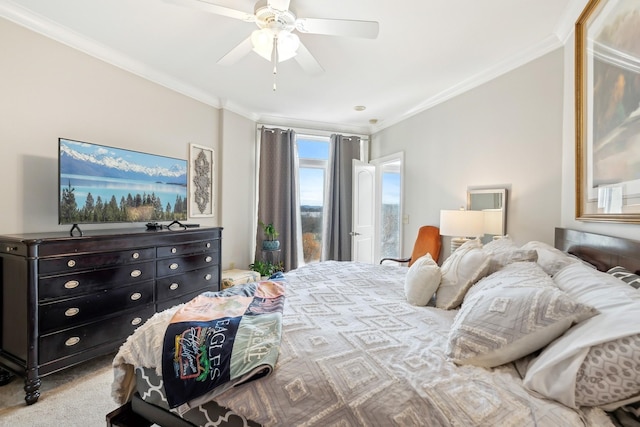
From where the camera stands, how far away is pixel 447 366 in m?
1.08

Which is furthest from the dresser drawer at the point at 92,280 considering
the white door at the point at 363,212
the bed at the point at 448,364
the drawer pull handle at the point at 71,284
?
the white door at the point at 363,212

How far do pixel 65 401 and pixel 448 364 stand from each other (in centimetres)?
241

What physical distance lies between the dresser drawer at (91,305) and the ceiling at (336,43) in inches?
83.3

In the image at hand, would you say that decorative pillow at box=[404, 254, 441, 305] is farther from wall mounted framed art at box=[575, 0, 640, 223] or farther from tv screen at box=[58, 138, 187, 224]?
tv screen at box=[58, 138, 187, 224]

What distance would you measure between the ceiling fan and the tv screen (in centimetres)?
149

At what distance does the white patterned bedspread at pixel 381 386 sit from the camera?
0.87 meters

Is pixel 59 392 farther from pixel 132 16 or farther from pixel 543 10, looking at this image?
pixel 543 10

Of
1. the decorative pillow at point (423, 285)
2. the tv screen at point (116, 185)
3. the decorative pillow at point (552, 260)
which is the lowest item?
the decorative pillow at point (423, 285)

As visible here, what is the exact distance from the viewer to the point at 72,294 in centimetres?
213

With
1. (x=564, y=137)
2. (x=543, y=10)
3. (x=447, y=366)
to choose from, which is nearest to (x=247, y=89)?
(x=543, y=10)

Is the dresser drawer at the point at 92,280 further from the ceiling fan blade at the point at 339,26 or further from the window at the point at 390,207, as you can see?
the window at the point at 390,207

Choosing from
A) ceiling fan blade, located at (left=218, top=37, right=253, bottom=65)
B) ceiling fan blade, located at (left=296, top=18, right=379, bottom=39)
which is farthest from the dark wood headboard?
ceiling fan blade, located at (left=218, top=37, right=253, bottom=65)

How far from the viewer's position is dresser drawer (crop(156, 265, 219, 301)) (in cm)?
277

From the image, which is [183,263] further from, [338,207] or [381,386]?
[338,207]
